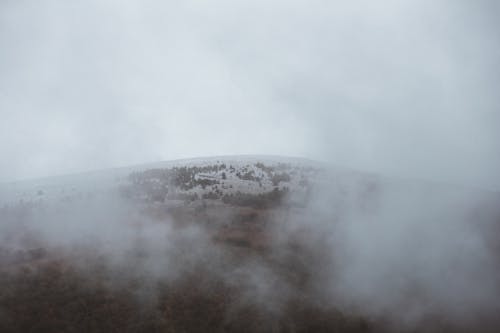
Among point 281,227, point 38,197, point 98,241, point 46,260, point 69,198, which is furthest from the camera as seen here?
point 38,197

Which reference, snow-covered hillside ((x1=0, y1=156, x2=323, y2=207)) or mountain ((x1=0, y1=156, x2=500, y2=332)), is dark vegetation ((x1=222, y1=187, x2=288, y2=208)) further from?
snow-covered hillside ((x1=0, y1=156, x2=323, y2=207))

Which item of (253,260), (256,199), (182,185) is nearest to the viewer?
(253,260)

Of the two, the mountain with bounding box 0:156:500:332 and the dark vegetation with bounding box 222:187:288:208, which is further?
the dark vegetation with bounding box 222:187:288:208

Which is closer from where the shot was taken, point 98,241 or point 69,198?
point 98,241

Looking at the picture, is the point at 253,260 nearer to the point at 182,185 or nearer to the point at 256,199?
the point at 256,199

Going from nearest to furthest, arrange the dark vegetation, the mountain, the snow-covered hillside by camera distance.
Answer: the mountain, the dark vegetation, the snow-covered hillside

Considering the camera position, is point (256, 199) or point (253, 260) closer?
point (253, 260)

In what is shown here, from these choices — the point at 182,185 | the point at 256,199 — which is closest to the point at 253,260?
the point at 256,199

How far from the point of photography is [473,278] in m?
11.0

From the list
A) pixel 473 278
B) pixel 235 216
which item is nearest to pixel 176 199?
pixel 235 216

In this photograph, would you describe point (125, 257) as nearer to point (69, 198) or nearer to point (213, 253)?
point (213, 253)

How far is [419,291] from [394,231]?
3.27 metres

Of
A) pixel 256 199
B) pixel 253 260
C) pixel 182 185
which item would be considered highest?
pixel 182 185

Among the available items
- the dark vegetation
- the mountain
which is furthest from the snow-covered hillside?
the dark vegetation
